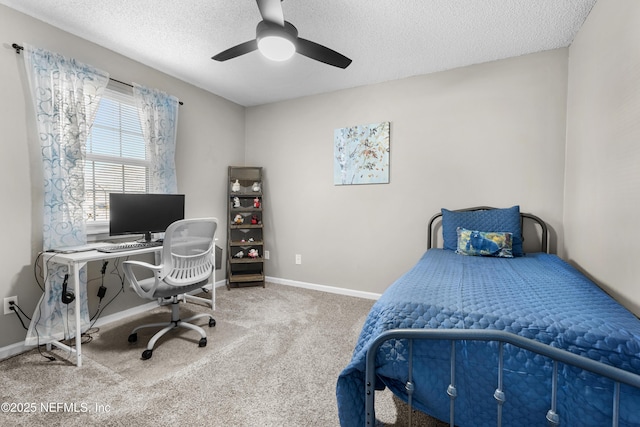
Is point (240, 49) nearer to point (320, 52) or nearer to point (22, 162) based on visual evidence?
point (320, 52)

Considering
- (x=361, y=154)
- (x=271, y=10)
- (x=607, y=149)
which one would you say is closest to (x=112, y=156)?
(x=271, y=10)

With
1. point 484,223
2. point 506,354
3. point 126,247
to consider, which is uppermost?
point 484,223

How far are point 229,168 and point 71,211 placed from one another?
180cm

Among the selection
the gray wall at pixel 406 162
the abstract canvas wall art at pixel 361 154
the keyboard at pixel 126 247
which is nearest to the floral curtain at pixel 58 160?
the keyboard at pixel 126 247

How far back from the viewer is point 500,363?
895mm

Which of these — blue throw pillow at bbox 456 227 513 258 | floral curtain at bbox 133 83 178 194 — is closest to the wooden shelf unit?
floral curtain at bbox 133 83 178 194

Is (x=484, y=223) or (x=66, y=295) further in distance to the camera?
(x=484, y=223)

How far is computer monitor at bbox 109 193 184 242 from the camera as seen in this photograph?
2.41 metres

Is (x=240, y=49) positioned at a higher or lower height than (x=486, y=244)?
higher

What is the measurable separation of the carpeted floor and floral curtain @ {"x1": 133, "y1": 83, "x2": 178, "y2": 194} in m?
1.37

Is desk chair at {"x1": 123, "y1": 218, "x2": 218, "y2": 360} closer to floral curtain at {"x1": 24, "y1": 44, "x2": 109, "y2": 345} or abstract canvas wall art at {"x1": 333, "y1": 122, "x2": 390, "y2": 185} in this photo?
floral curtain at {"x1": 24, "y1": 44, "x2": 109, "y2": 345}

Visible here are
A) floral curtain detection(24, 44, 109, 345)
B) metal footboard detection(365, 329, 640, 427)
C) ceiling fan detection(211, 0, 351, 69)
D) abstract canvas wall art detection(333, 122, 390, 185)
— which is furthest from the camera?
abstract canvas wall art detection(333, 122, 390, 185)

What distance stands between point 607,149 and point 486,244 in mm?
959

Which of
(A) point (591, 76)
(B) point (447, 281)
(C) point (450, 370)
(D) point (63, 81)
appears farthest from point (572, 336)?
(D) point (63, 81)
